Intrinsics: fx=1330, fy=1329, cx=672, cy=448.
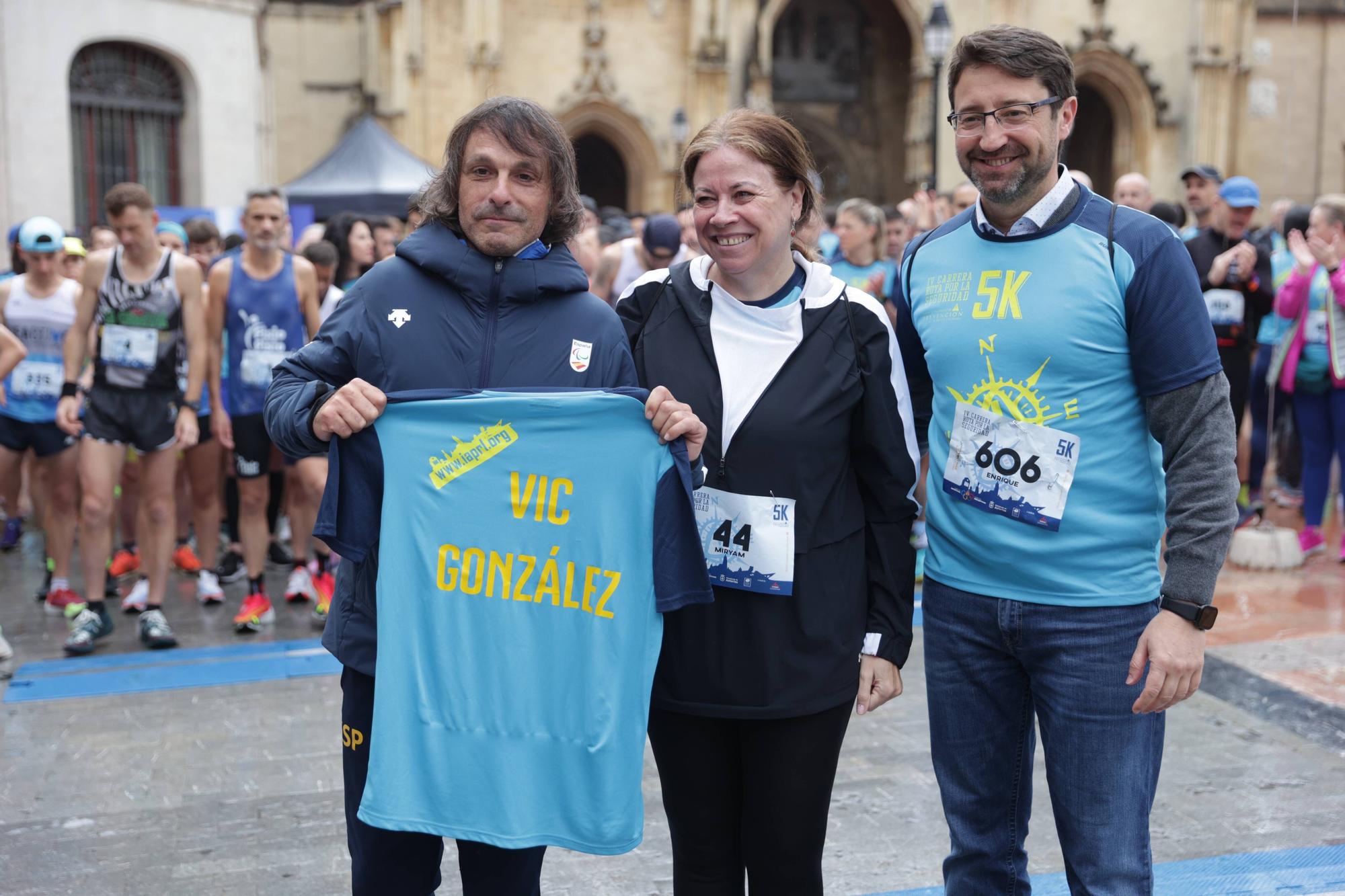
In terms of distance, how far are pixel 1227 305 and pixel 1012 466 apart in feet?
22.4

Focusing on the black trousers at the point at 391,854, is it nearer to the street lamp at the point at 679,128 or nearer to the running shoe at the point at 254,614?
the running shoe at the point at 254,614

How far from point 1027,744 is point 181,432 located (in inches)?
204

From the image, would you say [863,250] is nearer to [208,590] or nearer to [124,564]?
[208,590]

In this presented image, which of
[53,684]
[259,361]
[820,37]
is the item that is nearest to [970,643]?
[53,684]

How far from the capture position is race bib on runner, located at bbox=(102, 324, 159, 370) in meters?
7.03

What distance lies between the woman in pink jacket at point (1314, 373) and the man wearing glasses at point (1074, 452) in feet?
21.8

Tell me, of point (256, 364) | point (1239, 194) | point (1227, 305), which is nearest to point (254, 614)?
point (256, 364)

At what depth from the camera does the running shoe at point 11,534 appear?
32.4 ft

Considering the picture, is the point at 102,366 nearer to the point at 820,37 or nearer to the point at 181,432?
the point at 181,432

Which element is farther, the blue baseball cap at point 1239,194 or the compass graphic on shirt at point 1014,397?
the blue baseball cap at point 1239,194

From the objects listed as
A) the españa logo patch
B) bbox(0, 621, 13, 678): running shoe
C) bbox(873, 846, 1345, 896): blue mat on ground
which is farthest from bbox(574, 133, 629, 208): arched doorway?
the españa logo patch

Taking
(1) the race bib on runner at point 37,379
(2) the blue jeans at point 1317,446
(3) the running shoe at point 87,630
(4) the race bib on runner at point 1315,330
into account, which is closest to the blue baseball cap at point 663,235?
(1) the race bib on runner at point 37,379

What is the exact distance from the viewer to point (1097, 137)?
29.8m

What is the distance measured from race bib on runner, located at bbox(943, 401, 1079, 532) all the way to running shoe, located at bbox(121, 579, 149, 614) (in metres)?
5.88
